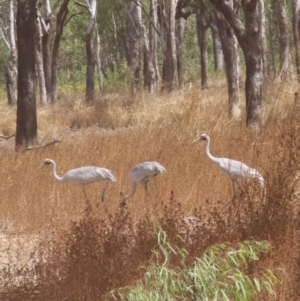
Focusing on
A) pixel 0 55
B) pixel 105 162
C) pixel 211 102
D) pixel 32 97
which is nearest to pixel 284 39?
pixel 211 102

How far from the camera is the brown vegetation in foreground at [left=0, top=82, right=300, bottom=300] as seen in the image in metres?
5.66

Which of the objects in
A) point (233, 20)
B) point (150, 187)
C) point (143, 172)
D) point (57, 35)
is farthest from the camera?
point (57, 35)

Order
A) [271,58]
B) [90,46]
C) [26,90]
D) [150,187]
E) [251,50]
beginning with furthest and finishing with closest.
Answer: [271,58], [90,46], [26,90], [251,50], [150,187]

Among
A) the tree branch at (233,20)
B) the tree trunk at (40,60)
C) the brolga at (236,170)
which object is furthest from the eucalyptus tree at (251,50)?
the tree trunk at (40,60)

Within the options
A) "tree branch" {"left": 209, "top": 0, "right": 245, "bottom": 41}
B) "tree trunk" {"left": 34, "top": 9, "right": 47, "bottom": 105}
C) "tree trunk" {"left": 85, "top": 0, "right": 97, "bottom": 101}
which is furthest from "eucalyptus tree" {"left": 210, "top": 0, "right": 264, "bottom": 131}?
"tree trunk" {"left": 85, "top": 0, "right": 97, "bottom": 101}

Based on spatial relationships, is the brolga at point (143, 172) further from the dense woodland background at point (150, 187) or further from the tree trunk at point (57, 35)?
the tree trunk at point (57, 35)

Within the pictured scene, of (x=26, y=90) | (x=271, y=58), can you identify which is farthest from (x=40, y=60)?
(x=26, y=90)

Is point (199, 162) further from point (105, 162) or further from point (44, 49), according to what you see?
point (44, 49)

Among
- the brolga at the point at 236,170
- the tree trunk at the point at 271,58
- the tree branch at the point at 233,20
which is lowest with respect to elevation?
the tree trunk at the point at 271,58

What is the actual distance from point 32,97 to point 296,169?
27.6 ft

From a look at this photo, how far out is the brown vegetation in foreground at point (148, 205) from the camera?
566 centimetres

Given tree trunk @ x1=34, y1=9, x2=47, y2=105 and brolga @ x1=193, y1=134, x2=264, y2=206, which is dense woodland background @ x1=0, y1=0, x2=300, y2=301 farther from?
tree trunk @ x1=34, y1=9, x2=47, y2=105

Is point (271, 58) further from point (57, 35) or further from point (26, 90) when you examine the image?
point (26, 90)

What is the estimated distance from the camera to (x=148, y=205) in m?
8.27
